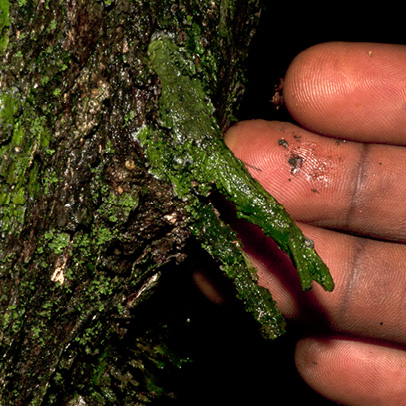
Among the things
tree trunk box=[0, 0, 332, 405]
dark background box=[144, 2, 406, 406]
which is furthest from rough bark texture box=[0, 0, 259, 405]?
dark background box=[144, 2, 406, 406]

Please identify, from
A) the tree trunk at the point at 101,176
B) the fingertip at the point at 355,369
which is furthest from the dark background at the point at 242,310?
the tree trunk at the point at 101,176

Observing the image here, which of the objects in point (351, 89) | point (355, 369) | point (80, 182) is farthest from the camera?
point (355, 369)

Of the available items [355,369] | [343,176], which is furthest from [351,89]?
[355,369]

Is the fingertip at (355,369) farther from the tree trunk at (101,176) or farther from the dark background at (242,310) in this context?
the tree trunk at (101,176)

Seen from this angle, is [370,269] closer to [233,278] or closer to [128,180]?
[233,278]

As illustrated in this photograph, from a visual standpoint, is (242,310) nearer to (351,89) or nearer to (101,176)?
(101,176)

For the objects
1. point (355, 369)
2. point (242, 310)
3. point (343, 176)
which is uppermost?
point (343, 176)

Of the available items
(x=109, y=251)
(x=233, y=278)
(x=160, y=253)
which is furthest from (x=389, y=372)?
(x=109, y=251)
